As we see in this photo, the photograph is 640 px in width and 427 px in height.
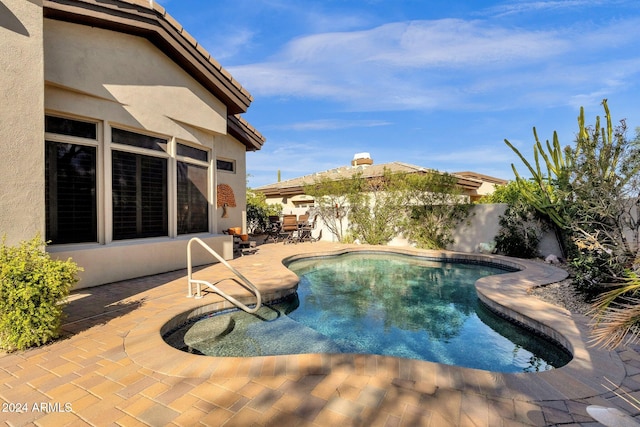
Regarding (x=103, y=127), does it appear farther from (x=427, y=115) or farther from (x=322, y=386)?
(x=427, y=115)

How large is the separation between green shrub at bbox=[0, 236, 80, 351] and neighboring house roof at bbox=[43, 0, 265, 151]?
17.7 feet

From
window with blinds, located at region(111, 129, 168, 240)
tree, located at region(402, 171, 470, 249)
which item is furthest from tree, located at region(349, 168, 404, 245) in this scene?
window with blinds, located at region(111, 129, 168, 240)

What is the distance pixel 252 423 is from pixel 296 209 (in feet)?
73.1

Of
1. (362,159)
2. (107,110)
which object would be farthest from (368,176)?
(107,110)

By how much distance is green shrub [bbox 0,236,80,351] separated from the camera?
3.72m

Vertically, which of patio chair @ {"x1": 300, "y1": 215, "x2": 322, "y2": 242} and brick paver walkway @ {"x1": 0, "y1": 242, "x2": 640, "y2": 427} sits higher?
patio chair @ {"x1": 300, "y1": 215, "x2": 322, "y2": 242}

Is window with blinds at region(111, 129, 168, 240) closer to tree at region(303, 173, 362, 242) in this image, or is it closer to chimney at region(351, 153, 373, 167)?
tree at region(303, 173, 362, 242)

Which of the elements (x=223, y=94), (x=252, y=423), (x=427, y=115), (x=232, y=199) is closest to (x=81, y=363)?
(x=252, y=423)

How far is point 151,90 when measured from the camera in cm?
823

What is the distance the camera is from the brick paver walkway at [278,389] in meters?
2.68

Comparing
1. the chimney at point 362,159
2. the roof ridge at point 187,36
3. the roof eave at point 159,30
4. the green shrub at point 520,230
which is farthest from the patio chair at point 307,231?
the chimney at point 362,159

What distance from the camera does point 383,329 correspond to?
19.9 ft

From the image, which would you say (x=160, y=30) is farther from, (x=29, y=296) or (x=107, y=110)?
(x=29, y=296)

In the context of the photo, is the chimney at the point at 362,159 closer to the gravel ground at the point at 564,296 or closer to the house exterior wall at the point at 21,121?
the gravel ground at the point at 564,296
